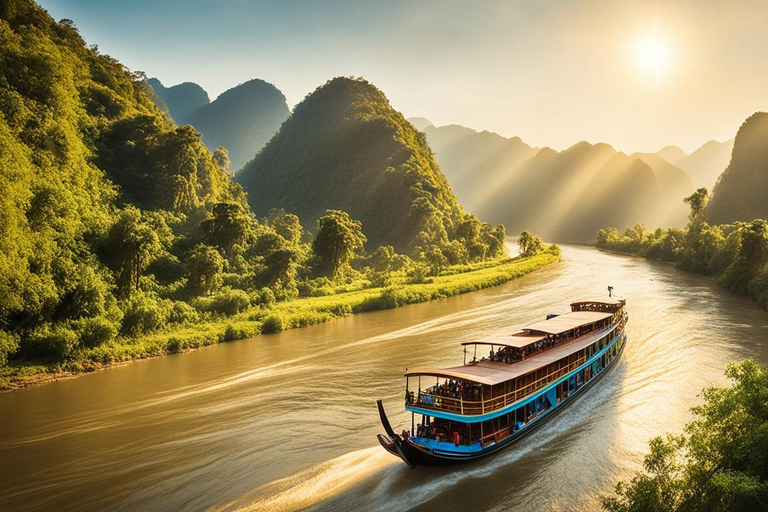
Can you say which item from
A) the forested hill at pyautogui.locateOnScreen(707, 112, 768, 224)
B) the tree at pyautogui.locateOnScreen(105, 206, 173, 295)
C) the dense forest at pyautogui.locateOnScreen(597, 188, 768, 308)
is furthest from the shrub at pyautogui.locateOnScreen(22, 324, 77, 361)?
the forested hill at pyautogui.locateOnScreen(707, 112, 768, 224)

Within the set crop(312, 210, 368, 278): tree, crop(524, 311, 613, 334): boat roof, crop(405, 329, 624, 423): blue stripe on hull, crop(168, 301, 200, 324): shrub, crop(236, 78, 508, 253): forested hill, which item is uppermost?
crop(236, 78, 508, 253): forested hill

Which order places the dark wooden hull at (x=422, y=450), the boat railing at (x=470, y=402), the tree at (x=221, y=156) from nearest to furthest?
the dark wooden hull at (x=422, y=450) < the boat railing at (x=470, y=402) < the tree at (x=221, y=156)

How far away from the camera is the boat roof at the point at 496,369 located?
659 inches

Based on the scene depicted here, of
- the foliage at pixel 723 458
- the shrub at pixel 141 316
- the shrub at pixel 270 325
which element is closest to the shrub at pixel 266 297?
the shrub at pixel 270 325

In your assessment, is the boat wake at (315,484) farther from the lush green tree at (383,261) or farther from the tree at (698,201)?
the tree at (698,201)

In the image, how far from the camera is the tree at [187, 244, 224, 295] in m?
40.2

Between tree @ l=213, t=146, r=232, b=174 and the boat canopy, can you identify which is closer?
the boat canopy

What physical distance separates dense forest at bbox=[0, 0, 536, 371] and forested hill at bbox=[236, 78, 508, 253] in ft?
49.6

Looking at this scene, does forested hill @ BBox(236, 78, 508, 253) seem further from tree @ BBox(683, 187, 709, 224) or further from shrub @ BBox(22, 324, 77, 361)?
shrub @ BBox(22, 324, 77, 361)

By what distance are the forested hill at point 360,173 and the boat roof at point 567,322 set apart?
50191 millimetres

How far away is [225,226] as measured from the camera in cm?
4706

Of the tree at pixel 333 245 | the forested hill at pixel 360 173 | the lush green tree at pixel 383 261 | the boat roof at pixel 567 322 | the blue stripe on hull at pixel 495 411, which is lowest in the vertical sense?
the blue stripe on hull at pixel 495 411

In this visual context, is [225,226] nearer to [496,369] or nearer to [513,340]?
[513,340]

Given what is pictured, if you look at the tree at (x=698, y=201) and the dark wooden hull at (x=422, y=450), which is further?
the tree at (x=698, y=201)
